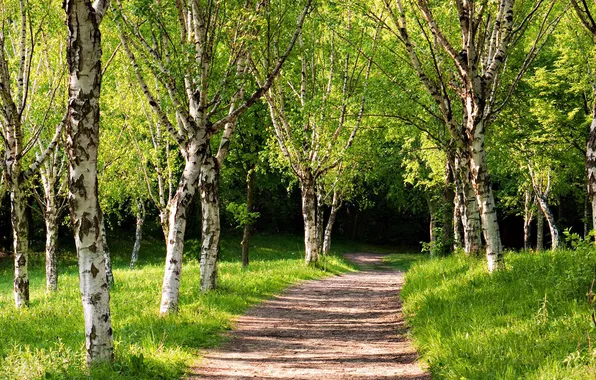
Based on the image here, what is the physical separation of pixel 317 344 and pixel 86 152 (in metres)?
5.23

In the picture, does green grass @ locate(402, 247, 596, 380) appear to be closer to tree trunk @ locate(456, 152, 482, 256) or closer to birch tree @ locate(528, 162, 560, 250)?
tree trunk @ locate(456, 152, 482, 256)

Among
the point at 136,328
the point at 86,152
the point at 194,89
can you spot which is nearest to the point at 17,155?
the point at 194,89

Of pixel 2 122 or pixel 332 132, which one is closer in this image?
pixel 2 122

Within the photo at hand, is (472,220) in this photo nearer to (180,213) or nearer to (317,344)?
(317,344)

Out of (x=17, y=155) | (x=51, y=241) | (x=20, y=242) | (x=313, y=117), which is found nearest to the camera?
(x=17, y=155)

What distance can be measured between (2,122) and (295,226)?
5030 cm

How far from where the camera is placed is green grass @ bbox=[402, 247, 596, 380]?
6.12 meters

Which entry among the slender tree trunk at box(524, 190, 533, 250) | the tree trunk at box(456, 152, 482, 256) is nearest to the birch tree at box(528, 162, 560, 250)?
the slender tree trunk at box(524, 190, 533, 250)

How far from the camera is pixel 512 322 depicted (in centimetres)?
798

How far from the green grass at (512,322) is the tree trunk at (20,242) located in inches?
355

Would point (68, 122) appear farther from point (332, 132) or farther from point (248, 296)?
point (332, 132)

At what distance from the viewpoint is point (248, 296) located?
15023mm

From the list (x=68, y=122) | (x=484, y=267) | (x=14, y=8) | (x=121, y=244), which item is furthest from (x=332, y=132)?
(x=121, y=244)

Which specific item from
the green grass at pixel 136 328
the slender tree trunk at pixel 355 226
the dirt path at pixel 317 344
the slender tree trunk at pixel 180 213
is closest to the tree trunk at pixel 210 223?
the green grass at pixel 136 328
